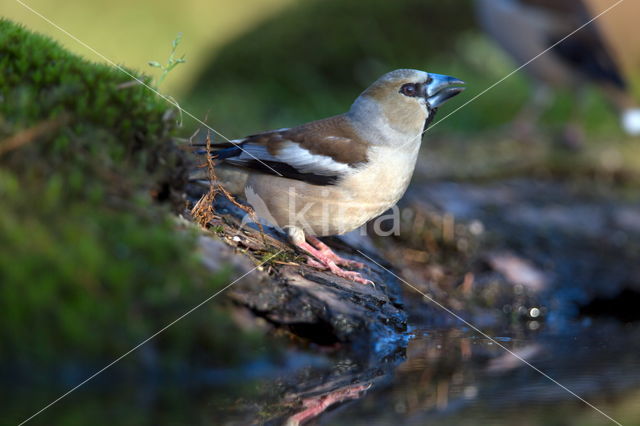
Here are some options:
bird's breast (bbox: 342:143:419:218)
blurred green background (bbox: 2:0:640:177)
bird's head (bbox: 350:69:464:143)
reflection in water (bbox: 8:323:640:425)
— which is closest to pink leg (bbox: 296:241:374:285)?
bird's breast (bbox: 342:143:419:218)

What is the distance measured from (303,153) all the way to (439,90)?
1.14 meters

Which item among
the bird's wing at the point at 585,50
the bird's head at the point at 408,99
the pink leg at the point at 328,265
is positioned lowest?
the pink leg at the point at 328,265

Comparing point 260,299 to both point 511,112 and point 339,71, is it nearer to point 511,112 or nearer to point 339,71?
point 511,112

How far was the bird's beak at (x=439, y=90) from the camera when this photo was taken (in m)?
5.84

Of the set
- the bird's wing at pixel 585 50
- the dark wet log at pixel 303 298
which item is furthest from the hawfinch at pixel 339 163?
the bird's wing at pixel 585 50

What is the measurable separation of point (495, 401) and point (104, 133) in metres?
2.27

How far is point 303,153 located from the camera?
5.55 metres

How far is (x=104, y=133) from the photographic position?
4047mm

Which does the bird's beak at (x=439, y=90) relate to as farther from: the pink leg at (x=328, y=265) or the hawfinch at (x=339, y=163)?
the pink leg at (x=328, y=265)

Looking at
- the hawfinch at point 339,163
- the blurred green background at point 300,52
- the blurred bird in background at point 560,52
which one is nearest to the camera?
the hawfinch at point 339,163

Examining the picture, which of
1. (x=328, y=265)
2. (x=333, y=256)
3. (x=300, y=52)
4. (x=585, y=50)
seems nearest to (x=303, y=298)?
(x=328, y=265)

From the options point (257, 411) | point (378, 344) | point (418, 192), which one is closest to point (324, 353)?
point (378, 344)

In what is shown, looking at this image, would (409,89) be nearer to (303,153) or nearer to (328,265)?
(303,153)

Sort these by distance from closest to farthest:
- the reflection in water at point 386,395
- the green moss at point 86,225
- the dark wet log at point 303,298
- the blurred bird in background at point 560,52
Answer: the reflection in water at point 386,395
the green moss at point 86,225
the dark wet log at point 303,298
the blurred bird in background at point 560,52
